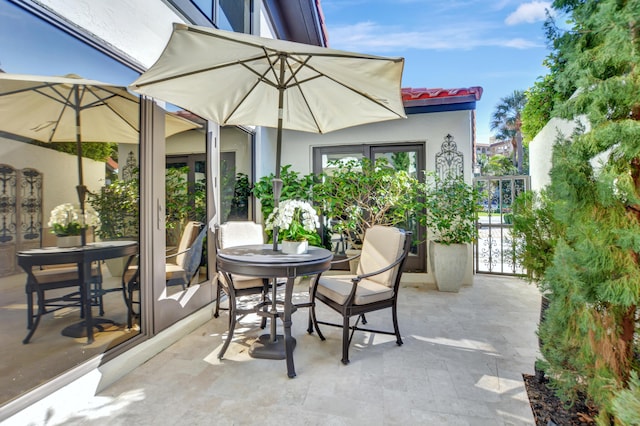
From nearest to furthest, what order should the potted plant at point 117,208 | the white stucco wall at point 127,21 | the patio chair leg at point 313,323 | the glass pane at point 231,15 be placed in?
1. the white stucco wall at point 127,21
2. the potted plant at point 117,208
3. the patio chair leg at point 313,323
4. the glass pane at point 231,15

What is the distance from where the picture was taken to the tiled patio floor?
1.85 meters

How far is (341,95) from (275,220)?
1435 mm

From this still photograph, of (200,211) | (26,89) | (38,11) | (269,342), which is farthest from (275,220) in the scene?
(38,11)

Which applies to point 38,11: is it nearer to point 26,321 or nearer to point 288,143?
point 26,321

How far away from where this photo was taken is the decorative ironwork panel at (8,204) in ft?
5.34

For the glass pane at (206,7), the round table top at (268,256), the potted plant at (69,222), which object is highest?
the glass pane at (206,7)

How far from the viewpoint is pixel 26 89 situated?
1.71 m

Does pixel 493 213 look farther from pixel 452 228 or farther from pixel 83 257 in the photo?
pixel 83 257

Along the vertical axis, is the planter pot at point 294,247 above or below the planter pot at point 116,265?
above

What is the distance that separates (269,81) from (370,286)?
208 cm

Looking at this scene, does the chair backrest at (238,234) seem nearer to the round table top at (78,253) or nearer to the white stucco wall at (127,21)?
the round table top at (78,253)

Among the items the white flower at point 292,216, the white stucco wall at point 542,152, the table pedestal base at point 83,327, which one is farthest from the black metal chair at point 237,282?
the white stucco wall at point 542,152

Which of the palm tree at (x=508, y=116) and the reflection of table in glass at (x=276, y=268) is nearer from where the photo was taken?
the reflection of table in glass at (x=276, y=268)

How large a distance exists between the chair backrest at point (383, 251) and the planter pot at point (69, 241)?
2.37 meters
